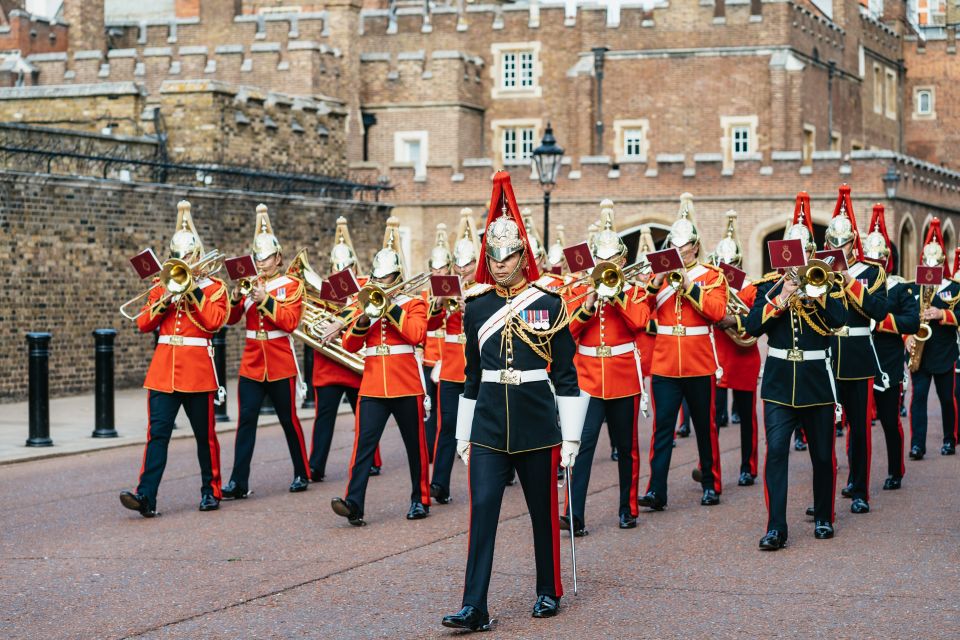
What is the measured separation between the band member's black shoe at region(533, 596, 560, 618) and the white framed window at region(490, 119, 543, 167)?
4410 centimetres

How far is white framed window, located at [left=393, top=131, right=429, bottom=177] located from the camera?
49531 mm

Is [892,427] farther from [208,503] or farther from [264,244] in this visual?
[208,503]

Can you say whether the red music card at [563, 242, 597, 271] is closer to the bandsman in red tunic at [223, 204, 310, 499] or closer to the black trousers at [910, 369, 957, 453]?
the bandsman in red tunic at [223, 204, 310, 499]

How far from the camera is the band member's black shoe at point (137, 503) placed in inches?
420

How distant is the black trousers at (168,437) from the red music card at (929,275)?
612 centimetres

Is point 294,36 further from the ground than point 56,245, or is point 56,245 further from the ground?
point 294,36

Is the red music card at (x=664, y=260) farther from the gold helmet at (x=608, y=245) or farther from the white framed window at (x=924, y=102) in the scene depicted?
the white framed window at (x=924, y=102)

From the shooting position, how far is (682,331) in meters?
11.4

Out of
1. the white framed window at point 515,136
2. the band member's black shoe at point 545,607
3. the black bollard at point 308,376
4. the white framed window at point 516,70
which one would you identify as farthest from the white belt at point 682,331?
the white framed window at point 516,70

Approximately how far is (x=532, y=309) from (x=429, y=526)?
2.97 metres

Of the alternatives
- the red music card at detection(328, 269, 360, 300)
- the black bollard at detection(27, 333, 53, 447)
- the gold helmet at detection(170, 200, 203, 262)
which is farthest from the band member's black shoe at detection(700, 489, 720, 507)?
the black bollard at detection(27, 333, 53, 447)

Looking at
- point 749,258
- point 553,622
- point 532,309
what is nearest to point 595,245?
point 532,309

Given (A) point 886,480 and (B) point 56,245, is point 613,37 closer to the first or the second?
(B) point 56,245

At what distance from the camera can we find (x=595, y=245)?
10828 millimetres
